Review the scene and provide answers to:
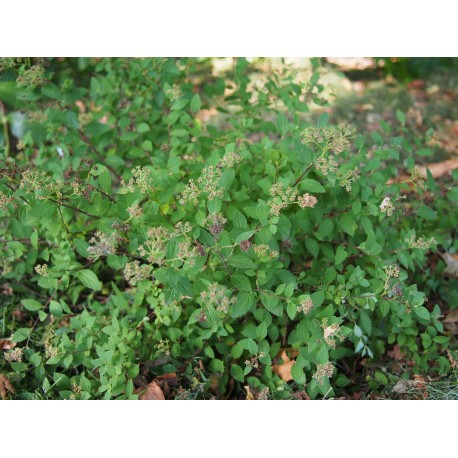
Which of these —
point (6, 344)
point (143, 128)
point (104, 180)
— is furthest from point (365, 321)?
point (6, 344)

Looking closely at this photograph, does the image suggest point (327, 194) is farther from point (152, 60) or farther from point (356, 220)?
point (152, 60)

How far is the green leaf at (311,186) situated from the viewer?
192 cm

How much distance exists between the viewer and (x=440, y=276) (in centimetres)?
268

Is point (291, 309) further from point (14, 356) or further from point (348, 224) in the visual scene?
point (14, 356)

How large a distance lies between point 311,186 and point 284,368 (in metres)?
0.75

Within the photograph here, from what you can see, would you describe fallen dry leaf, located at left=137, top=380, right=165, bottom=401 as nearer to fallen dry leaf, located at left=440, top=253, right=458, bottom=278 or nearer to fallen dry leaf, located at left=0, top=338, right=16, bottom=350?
fallen dry leaf, located at left=0, top=338, right=16, bottom=350

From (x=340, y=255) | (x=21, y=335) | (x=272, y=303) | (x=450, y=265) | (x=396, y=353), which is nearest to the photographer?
(x=272, y=303)

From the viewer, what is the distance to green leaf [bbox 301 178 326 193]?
1.92 meters

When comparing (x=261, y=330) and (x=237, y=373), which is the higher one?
(x=261, y=330)

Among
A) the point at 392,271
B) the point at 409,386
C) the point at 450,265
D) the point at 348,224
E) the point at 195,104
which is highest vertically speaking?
the point at 195,104

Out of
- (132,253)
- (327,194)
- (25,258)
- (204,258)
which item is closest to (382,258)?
(327,194)

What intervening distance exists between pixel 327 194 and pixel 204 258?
0.63 meters

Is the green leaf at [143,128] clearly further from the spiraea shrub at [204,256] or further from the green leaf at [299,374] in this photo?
the green leaf at [299,374]

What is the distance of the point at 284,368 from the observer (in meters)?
2.26
